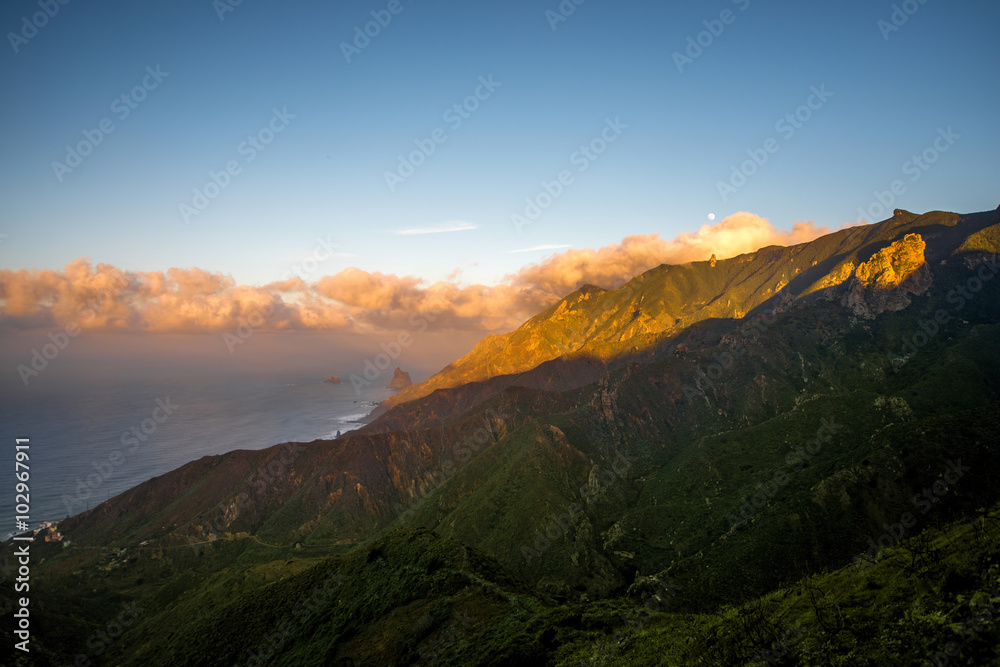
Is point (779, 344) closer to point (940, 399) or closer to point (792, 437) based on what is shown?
point (940, 399)

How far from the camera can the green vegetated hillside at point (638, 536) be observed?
934 inches

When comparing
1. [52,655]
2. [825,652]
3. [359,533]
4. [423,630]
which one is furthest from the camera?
[359,533]

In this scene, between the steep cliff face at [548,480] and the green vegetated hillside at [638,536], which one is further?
the steep cliff face at [548,480]

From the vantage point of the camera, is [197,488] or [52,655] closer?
[52,655]

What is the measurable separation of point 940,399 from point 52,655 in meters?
203

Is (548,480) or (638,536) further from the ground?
(548,480)

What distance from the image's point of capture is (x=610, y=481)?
146m

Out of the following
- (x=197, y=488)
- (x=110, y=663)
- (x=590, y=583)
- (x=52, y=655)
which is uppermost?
(x=197, y=488)

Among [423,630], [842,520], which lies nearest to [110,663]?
[423,630]

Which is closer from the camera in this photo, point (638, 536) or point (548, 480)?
point (638, 536)

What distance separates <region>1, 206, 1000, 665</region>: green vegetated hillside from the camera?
23719 millimetres

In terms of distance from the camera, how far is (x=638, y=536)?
367 ft

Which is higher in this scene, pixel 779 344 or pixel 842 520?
pixel 779 344

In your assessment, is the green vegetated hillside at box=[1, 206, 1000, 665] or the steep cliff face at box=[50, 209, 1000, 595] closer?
the green vegetated hillside at box=[1, 206, 1000, 665]
